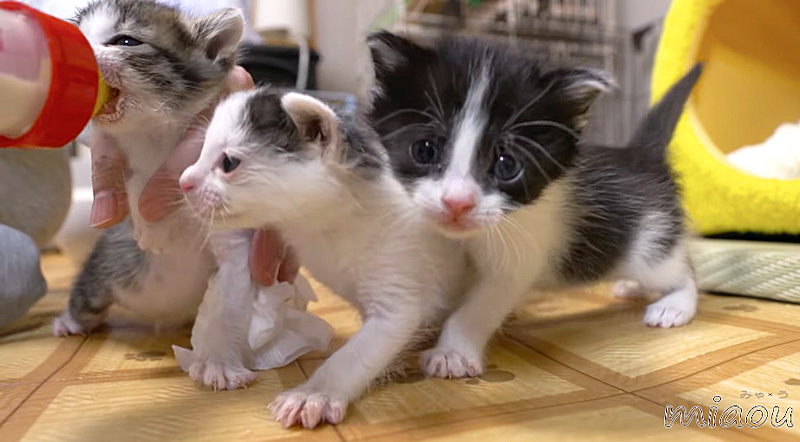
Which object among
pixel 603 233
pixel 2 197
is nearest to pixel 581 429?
pixel 603 233

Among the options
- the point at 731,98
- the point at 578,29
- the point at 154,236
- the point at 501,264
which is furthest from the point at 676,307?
the point at 578,29

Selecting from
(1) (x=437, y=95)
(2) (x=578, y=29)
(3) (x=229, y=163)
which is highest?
(2) (x=578, y=29)

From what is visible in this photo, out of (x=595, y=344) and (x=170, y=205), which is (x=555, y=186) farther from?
(x=170, y=205)

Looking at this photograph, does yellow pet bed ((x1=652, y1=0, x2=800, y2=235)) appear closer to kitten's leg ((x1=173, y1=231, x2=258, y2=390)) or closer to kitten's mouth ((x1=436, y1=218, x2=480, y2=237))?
kitten's mouth ((x1=436, y1=218, x2=480, y2=237))

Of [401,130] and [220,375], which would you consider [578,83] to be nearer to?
[401,130]

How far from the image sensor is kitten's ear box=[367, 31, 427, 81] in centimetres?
117

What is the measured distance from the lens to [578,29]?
3.35 meters

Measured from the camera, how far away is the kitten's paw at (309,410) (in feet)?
3.02

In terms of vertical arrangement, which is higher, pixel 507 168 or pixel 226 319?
pixel 507 168

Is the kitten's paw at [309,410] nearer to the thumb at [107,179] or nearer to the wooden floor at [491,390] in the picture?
the wooden floor at [491,390]

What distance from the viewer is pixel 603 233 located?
1525 millimetres

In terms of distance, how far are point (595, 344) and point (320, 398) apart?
698 millimetres

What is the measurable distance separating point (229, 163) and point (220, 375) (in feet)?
1.32

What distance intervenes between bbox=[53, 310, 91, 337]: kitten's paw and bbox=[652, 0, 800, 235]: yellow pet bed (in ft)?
6.13
